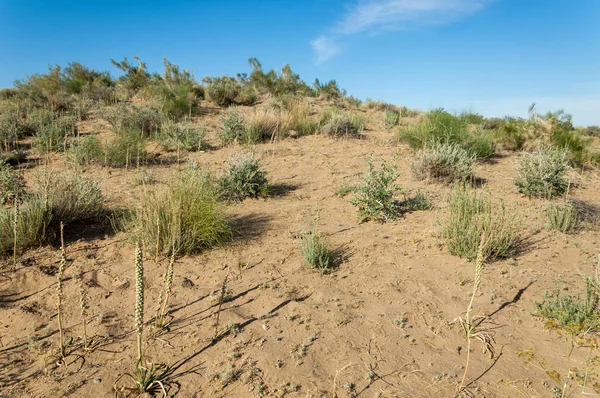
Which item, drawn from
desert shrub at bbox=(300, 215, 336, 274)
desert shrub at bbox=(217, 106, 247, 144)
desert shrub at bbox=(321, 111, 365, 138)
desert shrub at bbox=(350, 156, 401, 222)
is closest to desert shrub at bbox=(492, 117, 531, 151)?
desert shrub at bbox=(321, 111, 365, 138)

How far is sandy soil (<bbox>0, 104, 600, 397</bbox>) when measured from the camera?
8.22 feet

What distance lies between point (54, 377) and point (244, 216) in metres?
3.04

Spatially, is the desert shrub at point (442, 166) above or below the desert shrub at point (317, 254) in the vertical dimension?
above

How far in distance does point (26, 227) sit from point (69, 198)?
22.1 inches

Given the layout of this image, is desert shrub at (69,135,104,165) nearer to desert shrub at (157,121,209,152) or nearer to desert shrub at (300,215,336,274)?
desert shrub at (157,121,209,152)

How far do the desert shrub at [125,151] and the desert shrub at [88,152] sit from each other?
0.17 m

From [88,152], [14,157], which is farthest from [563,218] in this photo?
[14,157]

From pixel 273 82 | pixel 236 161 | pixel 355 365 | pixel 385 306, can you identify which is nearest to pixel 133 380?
pixel 355 365

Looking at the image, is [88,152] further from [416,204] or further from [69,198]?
[416,204]

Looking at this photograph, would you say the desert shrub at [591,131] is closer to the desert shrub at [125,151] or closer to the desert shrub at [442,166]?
the desert shrub at [442,166]

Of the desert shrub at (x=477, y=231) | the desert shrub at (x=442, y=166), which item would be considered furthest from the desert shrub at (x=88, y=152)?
the desert shrub at (x=477, y=231)

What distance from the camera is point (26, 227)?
407 centimetres

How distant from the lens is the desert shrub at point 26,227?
3949 mm

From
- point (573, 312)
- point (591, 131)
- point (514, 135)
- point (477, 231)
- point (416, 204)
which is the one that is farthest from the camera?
point (591, 131)
